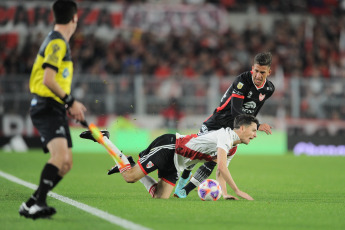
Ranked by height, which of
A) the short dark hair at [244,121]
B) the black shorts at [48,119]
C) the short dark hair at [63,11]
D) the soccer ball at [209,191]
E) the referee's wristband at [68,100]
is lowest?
the soccer ball at [209,191]

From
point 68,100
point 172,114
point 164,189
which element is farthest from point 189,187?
point 172,114

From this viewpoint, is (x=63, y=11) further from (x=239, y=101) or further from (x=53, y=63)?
(x=239, y=101)

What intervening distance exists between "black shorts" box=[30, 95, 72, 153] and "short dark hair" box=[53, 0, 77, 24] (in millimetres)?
770

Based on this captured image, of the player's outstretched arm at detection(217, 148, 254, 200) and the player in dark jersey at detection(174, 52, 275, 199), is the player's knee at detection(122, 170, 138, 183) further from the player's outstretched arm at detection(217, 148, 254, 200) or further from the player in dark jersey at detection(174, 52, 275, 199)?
the player's outstretched arm at detection(217, 148, 254, 200)

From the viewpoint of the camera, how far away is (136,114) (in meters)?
21.2

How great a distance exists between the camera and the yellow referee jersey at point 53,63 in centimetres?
647

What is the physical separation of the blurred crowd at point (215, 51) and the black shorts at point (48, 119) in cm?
1429

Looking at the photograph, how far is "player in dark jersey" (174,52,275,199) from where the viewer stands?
943cm

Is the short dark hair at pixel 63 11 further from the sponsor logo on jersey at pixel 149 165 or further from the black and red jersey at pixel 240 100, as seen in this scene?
the black and red jersey at pixel 240 100

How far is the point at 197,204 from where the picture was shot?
8.23 meters

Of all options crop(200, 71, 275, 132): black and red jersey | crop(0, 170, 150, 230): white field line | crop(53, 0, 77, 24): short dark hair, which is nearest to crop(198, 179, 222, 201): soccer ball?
crop(200, 71, 275, 132): black and red jersey

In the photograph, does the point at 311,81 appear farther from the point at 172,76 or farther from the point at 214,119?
the point at 214,119

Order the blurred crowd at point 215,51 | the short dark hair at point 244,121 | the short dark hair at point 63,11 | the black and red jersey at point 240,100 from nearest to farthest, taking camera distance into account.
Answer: the short dark hair at point 63,11 < the short dark hair at point 244,121 < the black and red jersey at point 240,100 < the blurred crowd at point 215,51

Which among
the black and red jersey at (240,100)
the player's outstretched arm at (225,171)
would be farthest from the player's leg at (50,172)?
the black and red jersey at (240,100)
